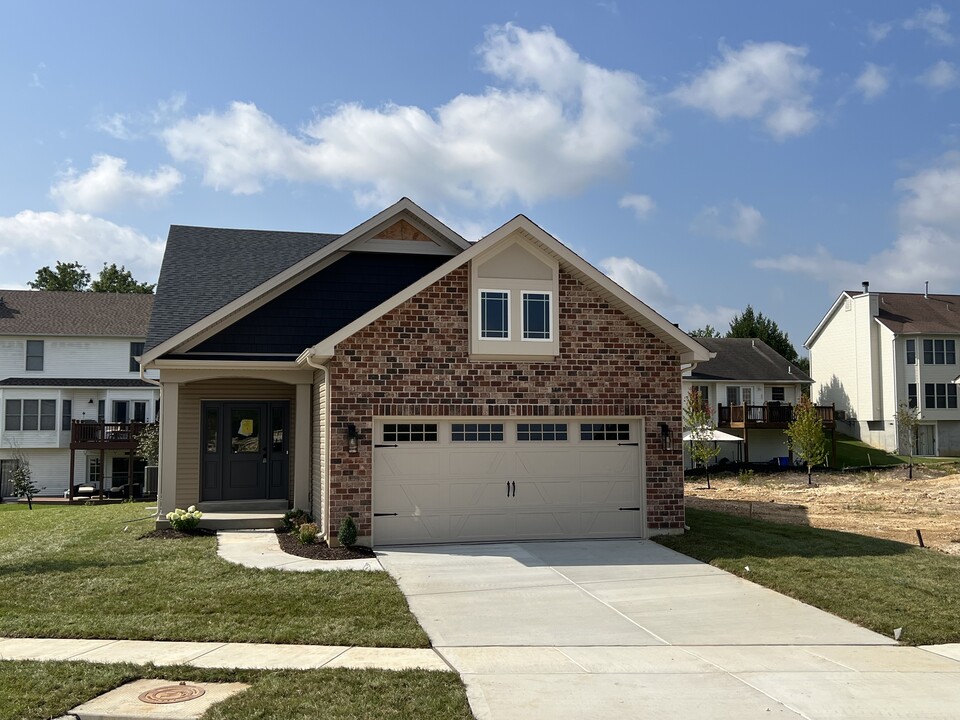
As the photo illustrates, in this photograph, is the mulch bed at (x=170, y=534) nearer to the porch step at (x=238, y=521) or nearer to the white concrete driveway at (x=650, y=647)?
the porch step at (x=238, y=521)

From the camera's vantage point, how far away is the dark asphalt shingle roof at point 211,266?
1772cm

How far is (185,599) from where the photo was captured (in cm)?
998

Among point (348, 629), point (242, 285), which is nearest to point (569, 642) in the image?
point (348, 629)

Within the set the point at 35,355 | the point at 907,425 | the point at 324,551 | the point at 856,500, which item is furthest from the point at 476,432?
the point at 907,425

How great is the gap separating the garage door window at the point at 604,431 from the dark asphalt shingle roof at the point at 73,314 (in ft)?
94.0

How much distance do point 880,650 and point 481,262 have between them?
8795 millimetres

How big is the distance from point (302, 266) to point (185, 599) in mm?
8872

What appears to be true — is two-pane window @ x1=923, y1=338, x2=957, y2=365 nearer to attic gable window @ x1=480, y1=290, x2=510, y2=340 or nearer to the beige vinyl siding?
attic gable window @ x1=480, y1=290, x2=510, y2=340

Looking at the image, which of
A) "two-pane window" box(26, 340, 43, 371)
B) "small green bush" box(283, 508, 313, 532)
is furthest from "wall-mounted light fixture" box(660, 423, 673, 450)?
"two-pane window" box(26, 340, 43, 371)

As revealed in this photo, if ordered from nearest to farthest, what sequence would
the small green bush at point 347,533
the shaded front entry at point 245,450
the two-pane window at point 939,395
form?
the small green bush at point 347,533, the shaded front entry at point 245,450, the two-pane window at point 939,395

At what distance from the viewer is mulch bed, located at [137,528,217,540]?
1490 cm

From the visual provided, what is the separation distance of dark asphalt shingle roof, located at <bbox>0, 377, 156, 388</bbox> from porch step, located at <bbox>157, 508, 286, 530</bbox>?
22837 mm

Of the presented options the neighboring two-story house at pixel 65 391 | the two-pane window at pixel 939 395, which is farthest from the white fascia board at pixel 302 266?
the two-pane window at pixel 939 395

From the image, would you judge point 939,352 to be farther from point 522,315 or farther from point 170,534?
point 170,534
